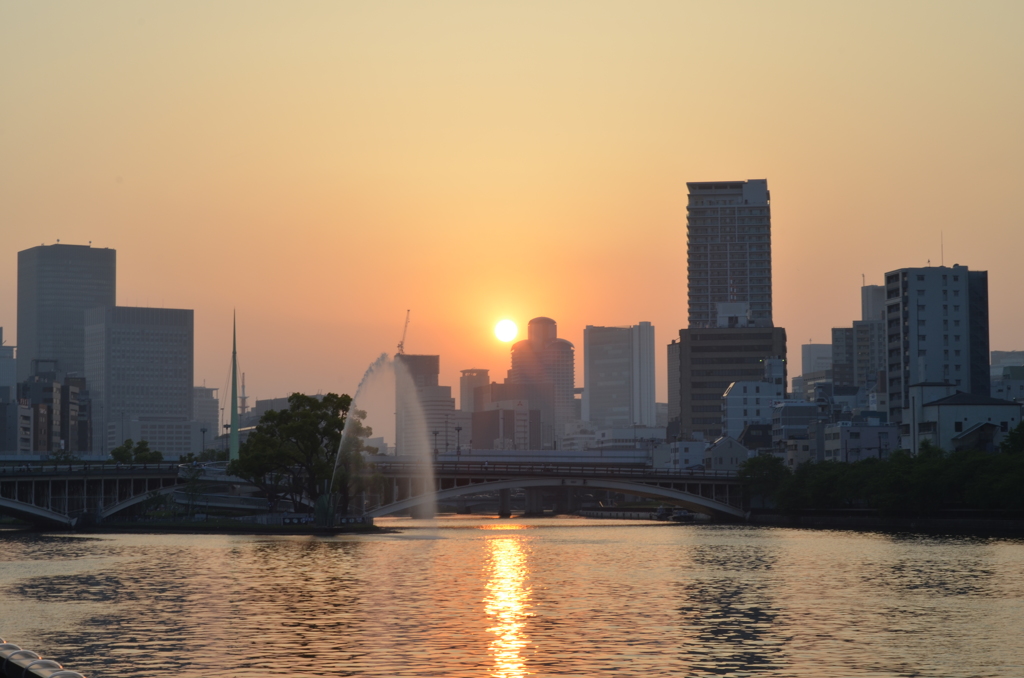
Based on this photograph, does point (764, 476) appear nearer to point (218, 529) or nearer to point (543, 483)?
point (543, 483)

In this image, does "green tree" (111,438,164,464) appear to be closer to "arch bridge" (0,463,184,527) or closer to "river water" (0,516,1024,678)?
"arch bridge" (0,463,184,527)

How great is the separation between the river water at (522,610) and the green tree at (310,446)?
110 feet

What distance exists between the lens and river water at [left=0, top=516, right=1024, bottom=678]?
44094 millimetres

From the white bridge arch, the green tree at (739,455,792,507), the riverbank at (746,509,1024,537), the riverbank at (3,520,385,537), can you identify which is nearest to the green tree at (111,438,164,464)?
the riverbank at (3,520,385,537)

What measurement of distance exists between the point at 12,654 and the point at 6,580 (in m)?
59.2

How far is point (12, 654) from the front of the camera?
67.1 ft

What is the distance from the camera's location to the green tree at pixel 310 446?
460ft

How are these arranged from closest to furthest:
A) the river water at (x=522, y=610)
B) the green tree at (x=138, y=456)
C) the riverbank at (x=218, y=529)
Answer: the river water at (x=522, y=610) → the riverbank at (x=218, y=529) → the green tree at (x=138, y=456)

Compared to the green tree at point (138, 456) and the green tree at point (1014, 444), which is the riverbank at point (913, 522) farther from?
the green tree at point (138, 456)

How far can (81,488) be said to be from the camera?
15512 centimetres

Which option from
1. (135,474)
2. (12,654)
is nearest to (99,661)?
(12,654)

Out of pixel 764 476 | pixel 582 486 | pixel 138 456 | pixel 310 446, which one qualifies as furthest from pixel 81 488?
pixel 764 476

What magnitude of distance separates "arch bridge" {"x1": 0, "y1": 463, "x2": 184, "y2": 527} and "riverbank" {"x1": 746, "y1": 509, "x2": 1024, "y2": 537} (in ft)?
228

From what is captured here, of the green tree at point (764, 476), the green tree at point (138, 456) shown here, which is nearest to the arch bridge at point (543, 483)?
the green tree at point (764, 476)
